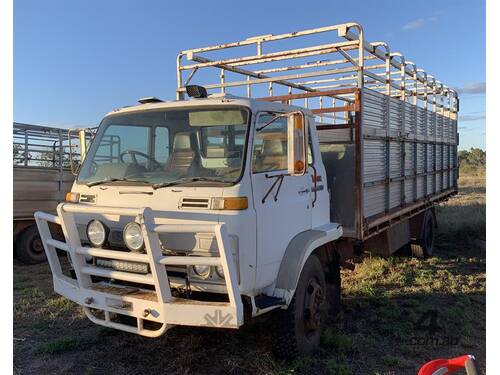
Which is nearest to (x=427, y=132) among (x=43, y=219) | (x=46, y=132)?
(x=43, y=219)

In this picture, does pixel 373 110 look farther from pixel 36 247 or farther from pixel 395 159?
pixel 36 247

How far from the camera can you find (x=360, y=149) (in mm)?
4855

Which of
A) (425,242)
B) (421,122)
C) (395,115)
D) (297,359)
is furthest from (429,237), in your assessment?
(297,359)

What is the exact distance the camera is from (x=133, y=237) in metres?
3.25

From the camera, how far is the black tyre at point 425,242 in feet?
26.9

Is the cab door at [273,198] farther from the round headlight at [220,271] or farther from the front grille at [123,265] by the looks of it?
the front grille at [123,265]

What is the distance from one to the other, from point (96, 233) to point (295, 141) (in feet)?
5.57

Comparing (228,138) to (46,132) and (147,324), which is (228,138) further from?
(46,132)

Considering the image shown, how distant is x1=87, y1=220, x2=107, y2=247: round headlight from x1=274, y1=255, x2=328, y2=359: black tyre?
5.11ft

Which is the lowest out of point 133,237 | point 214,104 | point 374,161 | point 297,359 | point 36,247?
point 297,359

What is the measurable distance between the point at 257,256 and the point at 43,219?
188 cm

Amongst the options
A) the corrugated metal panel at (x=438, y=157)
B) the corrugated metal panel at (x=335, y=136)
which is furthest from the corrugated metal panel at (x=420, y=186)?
the corrugated metal panel at (x=335, y=136)

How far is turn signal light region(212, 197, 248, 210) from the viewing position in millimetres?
3188

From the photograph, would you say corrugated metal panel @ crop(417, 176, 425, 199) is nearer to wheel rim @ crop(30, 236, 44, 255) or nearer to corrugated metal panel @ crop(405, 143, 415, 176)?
corrugated metal panel @ crop(405, 143, 415, 176)
